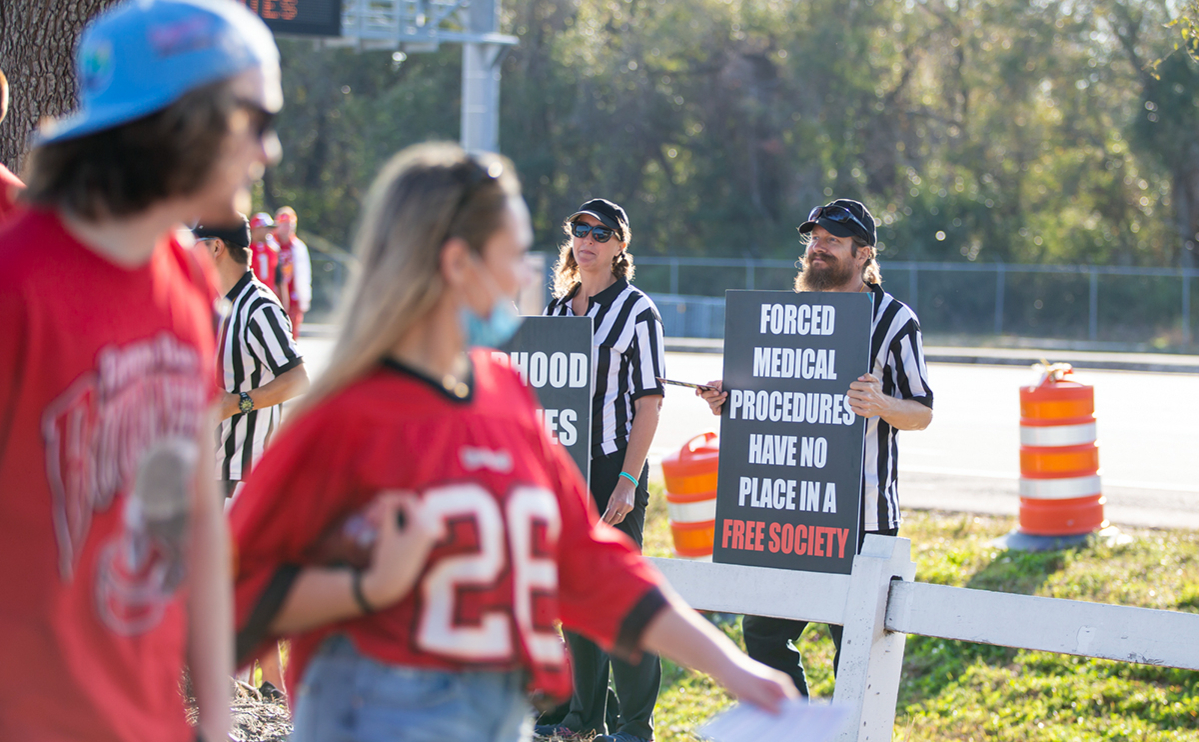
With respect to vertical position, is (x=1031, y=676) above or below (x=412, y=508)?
below

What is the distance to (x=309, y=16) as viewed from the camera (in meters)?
14.7

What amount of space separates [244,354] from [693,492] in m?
3.42

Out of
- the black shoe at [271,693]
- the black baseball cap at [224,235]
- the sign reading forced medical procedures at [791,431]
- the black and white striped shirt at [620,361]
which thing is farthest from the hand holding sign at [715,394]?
the black shoe at [271,693]

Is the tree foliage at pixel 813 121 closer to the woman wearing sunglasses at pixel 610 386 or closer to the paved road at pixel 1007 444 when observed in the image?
the paved road at pixel 1007 444

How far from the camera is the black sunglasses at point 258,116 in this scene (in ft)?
5.83

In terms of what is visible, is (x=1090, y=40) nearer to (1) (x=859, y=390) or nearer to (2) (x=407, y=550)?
(1) (x=859, y=390)

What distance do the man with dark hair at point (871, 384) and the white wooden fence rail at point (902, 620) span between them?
1.82ft

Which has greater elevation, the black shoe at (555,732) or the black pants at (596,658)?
the black pants at (596,658)

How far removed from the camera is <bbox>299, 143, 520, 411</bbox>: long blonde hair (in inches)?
76.4

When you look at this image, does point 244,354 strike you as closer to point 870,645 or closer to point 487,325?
point 870,645

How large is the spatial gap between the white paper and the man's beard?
3167 mm

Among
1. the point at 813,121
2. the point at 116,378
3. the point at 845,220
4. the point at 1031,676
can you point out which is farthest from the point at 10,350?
the point at 813,121

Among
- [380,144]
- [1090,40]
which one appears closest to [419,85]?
[380,144]

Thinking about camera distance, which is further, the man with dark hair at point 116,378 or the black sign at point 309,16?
the black sign at point 309,16
